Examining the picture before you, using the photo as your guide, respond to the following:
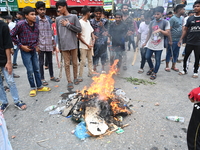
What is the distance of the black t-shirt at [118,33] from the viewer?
546 centimetres

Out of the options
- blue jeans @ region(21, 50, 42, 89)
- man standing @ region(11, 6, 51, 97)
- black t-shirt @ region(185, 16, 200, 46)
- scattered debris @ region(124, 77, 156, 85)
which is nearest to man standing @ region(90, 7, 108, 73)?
scattered debris @ region(124, 77, 156, 85)

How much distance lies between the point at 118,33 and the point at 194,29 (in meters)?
2.54

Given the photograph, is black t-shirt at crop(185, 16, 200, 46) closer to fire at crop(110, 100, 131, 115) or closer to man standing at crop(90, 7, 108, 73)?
man standing at crop(90, 7, 108, 73)

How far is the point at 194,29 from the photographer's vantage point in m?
4.98

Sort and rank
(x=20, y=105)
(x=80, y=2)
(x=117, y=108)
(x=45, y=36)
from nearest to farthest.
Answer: (x=117, y=108)
(x=20, y=105)
(x=45, y=36)
(x=80, y=2)

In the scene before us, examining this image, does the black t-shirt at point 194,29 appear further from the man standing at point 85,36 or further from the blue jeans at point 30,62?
the blue jeans at point 30,62

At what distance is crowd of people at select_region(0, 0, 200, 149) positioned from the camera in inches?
144

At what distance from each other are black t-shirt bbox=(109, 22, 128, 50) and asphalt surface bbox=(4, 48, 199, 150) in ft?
5.95

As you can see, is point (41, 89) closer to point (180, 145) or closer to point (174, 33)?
point (180, 145)

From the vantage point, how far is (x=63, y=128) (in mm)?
2945

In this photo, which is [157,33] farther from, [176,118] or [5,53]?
[5,53]

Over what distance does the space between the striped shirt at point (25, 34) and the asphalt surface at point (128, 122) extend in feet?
4.86

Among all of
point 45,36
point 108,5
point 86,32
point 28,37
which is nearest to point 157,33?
point 86,32

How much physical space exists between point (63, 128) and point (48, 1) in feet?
56.0
